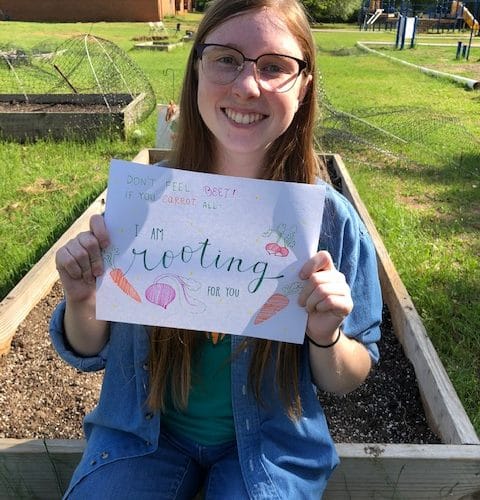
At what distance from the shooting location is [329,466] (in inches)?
61.8

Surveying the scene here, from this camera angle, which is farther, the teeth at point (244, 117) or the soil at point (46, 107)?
the soil at point (46, 107)

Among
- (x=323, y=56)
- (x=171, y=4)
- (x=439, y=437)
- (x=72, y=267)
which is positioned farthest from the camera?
(x=171, y=4)

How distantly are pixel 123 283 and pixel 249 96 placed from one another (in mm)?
573

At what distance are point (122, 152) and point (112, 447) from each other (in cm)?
475

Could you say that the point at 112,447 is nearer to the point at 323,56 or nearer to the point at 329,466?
the point at 329,466

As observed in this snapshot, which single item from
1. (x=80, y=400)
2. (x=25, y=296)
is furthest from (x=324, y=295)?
(x=25, y=296)

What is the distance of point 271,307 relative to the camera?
4.53 feet

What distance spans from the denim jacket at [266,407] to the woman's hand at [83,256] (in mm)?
215

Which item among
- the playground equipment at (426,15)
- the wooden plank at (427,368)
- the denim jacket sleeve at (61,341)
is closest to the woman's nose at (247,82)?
the denim jacket sleeve at (61,341)

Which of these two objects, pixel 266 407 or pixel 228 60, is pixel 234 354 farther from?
pixel 228 60

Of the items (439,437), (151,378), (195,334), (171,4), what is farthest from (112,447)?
(171,4)

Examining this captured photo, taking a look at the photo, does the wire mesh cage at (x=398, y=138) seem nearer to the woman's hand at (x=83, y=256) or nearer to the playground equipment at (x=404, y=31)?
the woman's hand at (x=83, y=256)

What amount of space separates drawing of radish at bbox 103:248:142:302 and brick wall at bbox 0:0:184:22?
126ft

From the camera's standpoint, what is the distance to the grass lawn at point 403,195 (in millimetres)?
3098
